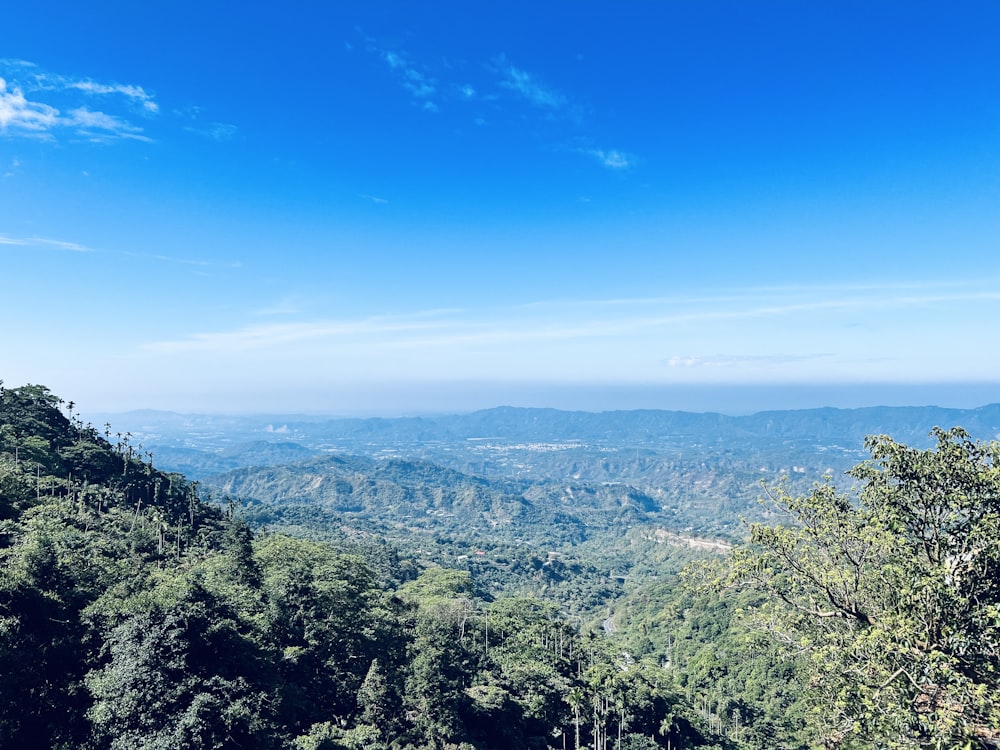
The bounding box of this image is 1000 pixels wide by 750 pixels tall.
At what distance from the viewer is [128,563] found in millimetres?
26141

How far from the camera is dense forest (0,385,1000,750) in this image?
8938 mm

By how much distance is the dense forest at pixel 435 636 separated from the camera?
8.94 meters

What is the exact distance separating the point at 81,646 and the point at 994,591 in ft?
77.1

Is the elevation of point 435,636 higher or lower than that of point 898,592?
lower

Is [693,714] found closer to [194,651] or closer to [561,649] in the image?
[561,649]

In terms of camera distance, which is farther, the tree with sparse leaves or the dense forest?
the dense forest

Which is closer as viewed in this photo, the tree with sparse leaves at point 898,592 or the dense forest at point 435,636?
the tree with sparse leaves at point 898,592

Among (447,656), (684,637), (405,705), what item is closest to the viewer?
(405,705)

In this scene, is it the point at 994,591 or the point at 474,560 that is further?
the point at 474,560

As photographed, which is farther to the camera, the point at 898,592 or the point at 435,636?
the point at 435,636

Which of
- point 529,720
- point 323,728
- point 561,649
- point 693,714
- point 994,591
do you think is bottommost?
point 693,714

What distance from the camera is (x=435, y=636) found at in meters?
30.7

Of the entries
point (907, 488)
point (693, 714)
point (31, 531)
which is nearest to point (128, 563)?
point (31, 531)

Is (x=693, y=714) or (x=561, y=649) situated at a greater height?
(x=561, y=649)
